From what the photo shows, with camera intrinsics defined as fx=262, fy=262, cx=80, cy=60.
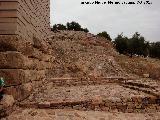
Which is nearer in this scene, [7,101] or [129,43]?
[7,101]

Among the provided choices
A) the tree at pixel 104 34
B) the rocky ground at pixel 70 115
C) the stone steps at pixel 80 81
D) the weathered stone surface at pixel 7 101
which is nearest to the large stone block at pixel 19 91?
the weathered stone surface at pixel 7 101

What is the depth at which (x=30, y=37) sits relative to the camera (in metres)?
8.45

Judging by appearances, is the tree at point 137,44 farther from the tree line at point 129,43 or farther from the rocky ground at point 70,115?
the rocky ground at point 70,115

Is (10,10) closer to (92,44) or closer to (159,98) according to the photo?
(159,98)

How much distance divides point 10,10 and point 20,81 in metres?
1.86

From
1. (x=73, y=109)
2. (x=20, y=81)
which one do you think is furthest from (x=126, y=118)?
(x=20, y=81)

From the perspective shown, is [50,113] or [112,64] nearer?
[50,113]

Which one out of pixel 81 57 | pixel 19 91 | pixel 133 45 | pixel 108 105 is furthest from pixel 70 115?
pixel 133 45

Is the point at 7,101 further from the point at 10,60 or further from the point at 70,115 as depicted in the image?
the point at 70,115

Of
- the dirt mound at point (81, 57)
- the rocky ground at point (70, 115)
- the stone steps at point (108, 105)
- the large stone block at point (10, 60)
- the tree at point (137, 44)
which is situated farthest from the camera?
the tree at point (137, 44)


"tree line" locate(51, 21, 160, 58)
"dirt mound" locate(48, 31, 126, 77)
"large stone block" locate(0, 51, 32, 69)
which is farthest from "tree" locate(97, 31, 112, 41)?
"large stone block" locate(0, 51, 32, 69)

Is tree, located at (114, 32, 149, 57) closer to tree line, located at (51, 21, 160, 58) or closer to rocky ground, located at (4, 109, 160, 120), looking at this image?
tree line, located at (51, 21, 160, 58)

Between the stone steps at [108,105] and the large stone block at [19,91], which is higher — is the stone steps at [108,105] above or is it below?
below

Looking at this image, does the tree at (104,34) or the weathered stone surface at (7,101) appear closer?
the weathered stone surface at (7,101)
